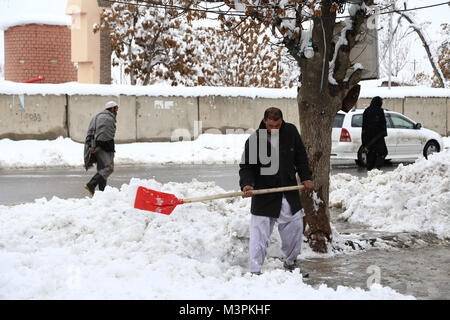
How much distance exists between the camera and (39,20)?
31.3 m

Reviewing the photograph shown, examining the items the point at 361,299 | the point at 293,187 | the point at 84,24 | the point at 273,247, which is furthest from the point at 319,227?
the point at 84,24

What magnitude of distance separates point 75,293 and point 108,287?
272 mm

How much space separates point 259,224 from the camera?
18.9 ft

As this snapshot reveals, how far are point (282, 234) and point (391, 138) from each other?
12.3 meters

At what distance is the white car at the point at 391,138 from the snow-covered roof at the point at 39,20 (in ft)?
63.1

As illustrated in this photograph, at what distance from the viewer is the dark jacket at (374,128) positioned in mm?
11500

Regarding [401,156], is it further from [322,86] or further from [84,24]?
[84,24]

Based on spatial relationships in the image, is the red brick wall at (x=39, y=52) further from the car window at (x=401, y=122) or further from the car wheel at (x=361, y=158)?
the car window at (x=401, y=122)

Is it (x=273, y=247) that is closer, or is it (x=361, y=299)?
(x=361, y=299)

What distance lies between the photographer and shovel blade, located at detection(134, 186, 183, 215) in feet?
19.3

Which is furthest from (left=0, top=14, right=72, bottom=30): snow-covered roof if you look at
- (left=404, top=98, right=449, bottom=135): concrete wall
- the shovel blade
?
the shovel blade

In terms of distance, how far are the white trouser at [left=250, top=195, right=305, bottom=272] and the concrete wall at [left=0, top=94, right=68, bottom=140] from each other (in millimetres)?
15621

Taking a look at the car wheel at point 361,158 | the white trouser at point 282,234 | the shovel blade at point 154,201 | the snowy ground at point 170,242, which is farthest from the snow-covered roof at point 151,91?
the white trouser at point 282,234

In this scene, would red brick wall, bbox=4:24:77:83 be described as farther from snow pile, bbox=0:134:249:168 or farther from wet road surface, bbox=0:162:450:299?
wet road surface, bbox=0:162:450:299
